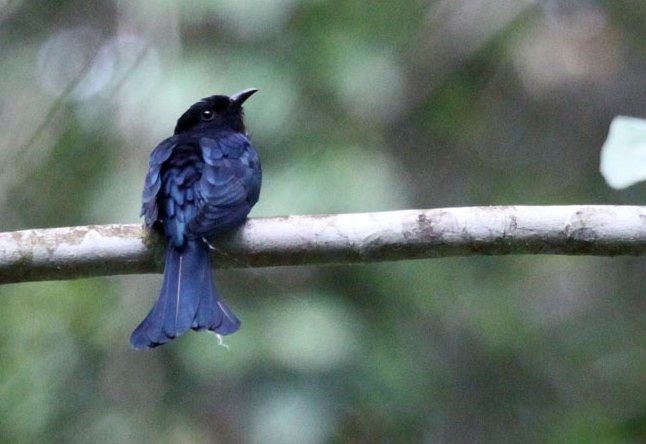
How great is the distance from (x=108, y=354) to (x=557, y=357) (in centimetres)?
316

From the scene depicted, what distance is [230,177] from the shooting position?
3615 millimetres

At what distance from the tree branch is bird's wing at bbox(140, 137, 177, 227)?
0.86 feet

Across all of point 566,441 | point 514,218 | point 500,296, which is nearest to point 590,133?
point 500,296

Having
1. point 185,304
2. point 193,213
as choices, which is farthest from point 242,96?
point 185,304

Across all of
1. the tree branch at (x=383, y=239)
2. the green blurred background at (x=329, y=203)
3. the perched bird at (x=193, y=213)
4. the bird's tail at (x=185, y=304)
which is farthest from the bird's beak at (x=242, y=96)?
the tree branch at (x=383, y=239)

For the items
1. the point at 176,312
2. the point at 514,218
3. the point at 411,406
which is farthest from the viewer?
the point at 411,406

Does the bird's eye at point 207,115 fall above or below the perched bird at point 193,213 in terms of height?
above

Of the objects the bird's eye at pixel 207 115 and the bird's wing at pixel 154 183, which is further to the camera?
the bird's eye at pixel 207 115

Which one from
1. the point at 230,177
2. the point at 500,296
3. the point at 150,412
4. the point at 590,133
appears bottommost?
the point at 150,412

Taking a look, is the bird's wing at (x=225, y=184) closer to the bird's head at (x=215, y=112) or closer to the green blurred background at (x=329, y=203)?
the bird's head at (x=215, y=112)

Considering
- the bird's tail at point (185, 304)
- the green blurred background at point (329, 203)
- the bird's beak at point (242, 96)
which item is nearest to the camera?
the bird's tail at point (185, 304)

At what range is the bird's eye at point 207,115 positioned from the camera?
4465 millimetres

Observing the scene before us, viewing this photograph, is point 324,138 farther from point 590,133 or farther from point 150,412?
point 590,133

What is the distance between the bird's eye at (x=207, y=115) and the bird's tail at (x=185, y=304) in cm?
122
